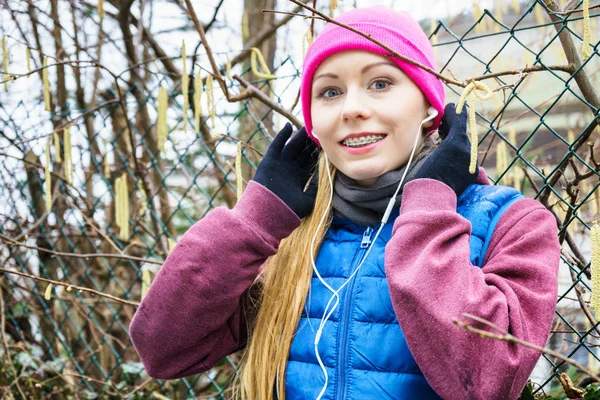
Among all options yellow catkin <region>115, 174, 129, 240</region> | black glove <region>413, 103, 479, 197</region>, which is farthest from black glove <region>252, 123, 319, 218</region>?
yellow catkin <region>115, 174, 129, 240</region>

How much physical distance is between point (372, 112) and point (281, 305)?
547 mm

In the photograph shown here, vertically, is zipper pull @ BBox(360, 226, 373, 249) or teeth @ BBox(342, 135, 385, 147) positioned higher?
teeth @ BBox(342, 135, 385, 147)

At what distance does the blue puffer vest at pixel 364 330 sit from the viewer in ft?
4.85

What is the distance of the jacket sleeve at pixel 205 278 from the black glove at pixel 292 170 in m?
0.04

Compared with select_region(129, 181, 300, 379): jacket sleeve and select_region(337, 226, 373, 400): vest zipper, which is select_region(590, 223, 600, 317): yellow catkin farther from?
select_region(129, 181, 300, 379): jacket sleeve

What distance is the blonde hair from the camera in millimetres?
1676

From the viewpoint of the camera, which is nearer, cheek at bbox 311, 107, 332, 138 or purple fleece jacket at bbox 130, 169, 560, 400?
purple fleece jacket at bbox 130, 169, 560, 400

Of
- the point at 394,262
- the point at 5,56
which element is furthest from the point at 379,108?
the point at 5,56

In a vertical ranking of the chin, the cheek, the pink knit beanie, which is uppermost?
the pink knit beanie

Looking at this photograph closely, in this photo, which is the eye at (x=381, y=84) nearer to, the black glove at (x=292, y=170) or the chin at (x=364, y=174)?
the chin at (x=364, y=174)

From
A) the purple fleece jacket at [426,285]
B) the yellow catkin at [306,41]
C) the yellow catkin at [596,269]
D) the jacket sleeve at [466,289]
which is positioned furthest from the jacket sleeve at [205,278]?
the yellow catkin at [596,269]

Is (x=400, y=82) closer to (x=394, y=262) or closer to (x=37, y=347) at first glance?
(x=394, y=262)

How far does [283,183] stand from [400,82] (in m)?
0.42

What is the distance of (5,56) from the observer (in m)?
2.67
